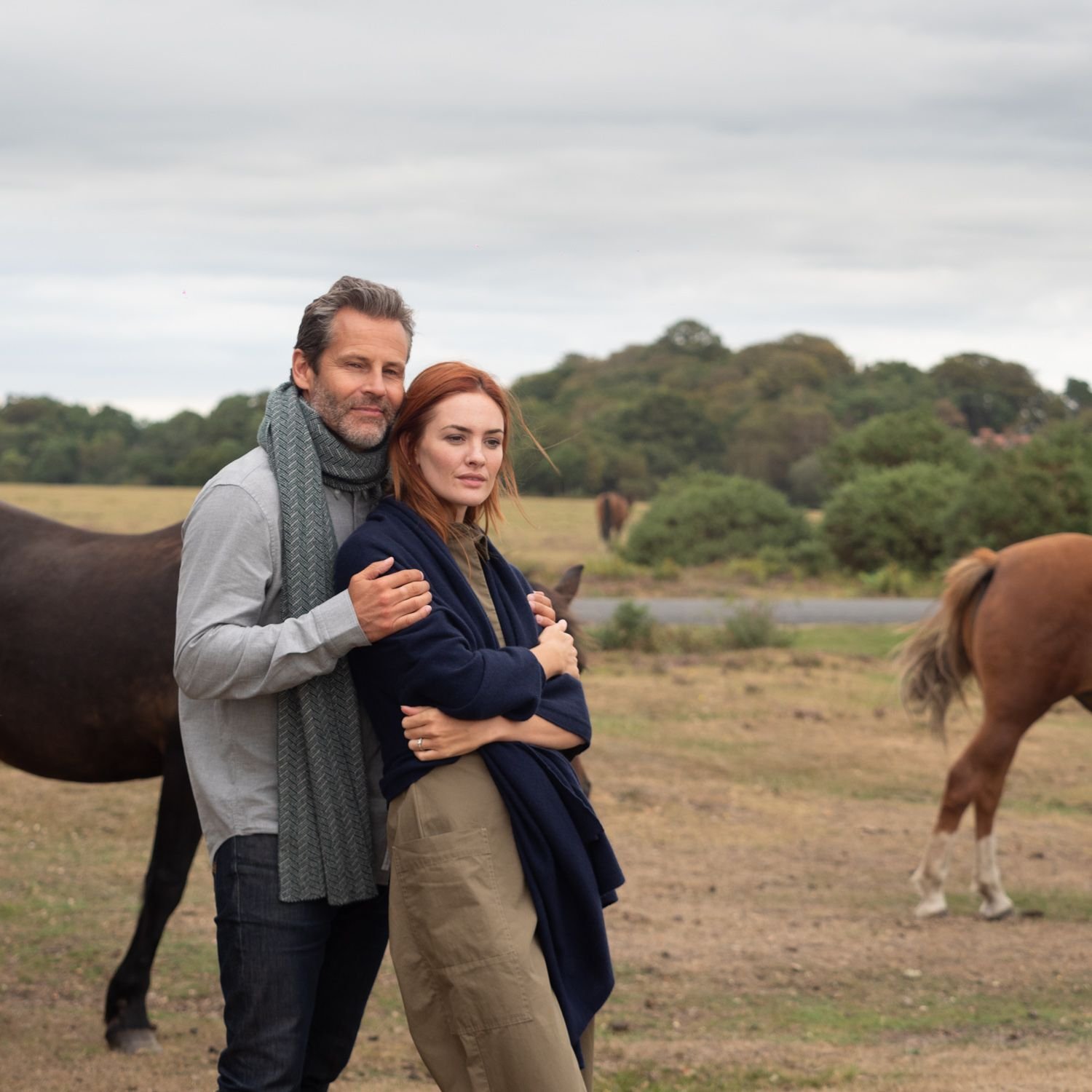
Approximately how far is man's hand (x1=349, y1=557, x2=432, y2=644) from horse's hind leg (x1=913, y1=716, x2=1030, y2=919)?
4950mm

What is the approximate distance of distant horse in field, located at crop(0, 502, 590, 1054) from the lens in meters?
4.43

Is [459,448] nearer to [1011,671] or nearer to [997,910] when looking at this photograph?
[1011,671]

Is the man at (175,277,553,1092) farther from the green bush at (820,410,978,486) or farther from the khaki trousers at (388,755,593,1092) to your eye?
the green bush at (820,410,978,486)

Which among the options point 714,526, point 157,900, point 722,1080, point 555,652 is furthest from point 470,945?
point 714,526

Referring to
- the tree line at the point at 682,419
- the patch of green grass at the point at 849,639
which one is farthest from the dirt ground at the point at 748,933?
the tree line at the point at 682,419

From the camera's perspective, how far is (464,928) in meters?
2.33

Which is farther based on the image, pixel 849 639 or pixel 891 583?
pixel 891 583

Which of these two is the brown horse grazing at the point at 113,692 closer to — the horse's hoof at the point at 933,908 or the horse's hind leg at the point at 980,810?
the horse's hoof at the point at 933,908

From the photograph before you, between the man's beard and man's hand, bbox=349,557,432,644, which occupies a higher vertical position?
the man's beard

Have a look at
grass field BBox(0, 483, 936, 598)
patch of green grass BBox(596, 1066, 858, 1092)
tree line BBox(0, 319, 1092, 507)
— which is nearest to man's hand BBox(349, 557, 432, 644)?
patch of green grass BBox(596, 1066, 858, 1092)

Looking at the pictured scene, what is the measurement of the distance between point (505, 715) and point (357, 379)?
0.71 meters

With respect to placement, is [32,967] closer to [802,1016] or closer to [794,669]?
[802,1016]

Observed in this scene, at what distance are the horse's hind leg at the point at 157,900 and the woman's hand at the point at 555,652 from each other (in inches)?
79.8

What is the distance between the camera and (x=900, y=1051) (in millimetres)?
4645
